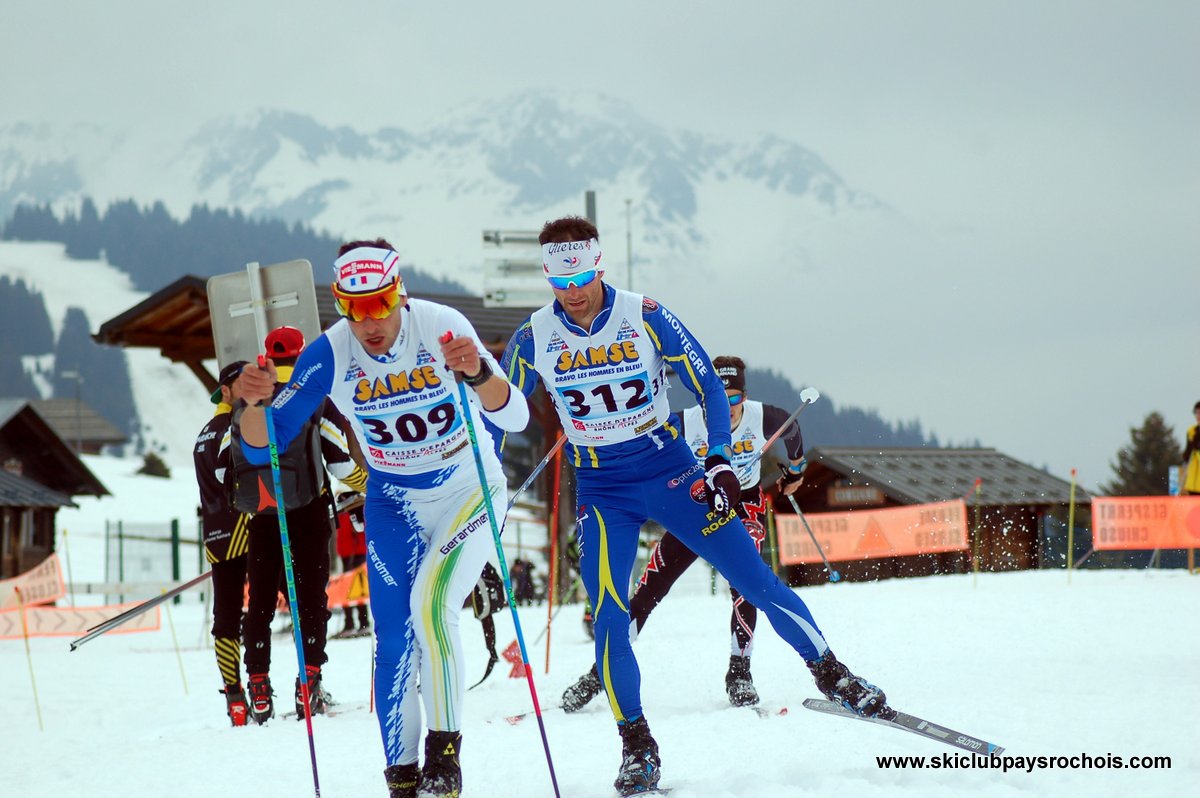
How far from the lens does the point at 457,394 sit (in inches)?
185

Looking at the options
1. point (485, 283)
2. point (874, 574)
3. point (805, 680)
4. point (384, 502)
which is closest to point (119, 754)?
point (384, 502)

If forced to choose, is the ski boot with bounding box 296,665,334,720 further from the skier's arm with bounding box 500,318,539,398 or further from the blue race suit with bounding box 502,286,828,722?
the skier's arm with bounding box 500,318,539,398

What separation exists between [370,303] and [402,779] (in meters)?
1.79

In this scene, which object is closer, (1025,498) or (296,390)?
(296,390)

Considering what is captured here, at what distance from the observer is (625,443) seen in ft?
16.8

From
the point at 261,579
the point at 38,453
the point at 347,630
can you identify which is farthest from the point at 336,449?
the point at 38,453

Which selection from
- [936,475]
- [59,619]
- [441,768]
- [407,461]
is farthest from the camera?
[936,475]

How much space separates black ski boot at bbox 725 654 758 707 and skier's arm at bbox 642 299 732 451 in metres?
2.44

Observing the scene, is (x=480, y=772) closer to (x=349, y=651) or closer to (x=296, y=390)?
(x=296, y=390)

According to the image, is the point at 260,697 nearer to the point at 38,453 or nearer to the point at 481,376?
the point at 481,376

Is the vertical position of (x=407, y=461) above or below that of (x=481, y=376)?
below

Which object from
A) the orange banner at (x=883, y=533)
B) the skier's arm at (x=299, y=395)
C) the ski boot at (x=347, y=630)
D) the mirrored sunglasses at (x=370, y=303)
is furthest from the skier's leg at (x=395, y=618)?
the orange banner at (x=883, y=533)

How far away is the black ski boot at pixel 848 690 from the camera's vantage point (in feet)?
16.0

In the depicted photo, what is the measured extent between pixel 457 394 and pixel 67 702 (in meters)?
7.94
